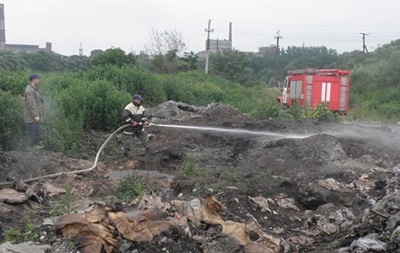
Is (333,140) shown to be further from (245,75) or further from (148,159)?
(245,75)

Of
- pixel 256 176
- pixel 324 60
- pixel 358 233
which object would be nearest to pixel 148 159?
pixel 256 176

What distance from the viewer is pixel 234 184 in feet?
31.2

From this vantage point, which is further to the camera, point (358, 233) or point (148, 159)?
point (148, 159)

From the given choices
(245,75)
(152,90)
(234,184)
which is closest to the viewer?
(234,184)

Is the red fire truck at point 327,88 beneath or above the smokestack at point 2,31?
beneath

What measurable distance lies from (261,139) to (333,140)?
2.66 meters

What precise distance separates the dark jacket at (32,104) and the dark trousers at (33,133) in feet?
0.62

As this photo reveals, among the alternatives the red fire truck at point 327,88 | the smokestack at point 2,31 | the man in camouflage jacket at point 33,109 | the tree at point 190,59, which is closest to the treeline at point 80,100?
the man in camouflage jacket at point 33,109

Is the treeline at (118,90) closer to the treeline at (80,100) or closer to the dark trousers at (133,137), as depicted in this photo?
the treeline at (80,100)

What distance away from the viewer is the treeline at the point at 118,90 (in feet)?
45.0

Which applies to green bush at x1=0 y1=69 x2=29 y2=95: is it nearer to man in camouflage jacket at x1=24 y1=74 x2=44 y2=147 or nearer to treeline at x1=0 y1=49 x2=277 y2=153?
treeline at x1=0 y1=49 x2=277 y2=153

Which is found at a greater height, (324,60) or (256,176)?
(324,60)

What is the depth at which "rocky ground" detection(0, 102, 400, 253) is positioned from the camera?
6.18 m

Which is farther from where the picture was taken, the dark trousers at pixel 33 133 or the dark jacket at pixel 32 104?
the dark trousers at pixel 33 133
